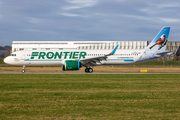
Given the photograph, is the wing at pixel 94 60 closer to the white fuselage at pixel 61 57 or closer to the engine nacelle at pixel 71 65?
the white fuselage at pixel 61 57

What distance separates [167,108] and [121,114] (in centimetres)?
222

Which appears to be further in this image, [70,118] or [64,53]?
[64,53]

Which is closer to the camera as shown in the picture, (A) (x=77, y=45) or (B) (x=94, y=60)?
(B) (x=94, y=60)

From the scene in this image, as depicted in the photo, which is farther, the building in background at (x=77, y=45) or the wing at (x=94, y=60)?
the building in background at (x=77, y=45)

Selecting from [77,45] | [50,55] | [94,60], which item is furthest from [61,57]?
[77,45]

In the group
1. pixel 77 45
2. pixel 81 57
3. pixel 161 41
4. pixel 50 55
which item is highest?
pixel 77 45

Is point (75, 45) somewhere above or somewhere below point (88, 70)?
above

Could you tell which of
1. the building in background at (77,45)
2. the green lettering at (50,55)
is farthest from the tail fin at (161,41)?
the building in background at (77,45)

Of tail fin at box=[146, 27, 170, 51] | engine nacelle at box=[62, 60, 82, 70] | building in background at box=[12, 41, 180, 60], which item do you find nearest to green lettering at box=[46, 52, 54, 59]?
engine nacelle at box=[62, 60, 82, 70]

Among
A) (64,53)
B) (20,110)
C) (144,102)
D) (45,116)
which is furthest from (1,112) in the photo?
(64,53)

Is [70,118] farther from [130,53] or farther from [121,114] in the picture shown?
[130,53]

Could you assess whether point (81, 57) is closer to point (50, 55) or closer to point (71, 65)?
point (71, 65)

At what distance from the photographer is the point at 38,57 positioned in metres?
35.8

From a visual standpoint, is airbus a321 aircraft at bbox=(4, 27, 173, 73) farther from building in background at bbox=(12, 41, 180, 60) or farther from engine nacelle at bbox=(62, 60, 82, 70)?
building in background at bbox=(12, 41, 180, 60)
